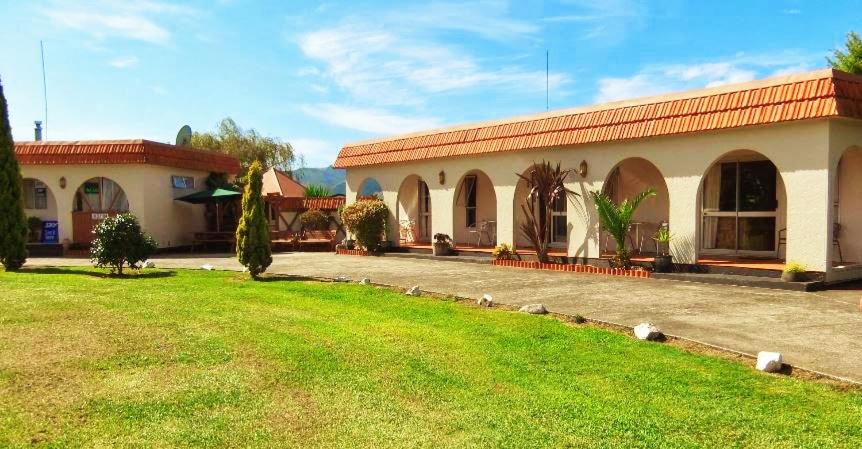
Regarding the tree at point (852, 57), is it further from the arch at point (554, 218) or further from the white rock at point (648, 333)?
the white rock at point (648, 333)

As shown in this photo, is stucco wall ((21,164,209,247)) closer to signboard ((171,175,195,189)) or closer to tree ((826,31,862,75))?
signboard ((171,175,195,189))

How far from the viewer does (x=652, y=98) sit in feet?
39.5

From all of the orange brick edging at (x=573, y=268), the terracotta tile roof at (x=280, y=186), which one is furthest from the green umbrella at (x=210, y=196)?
the orange brick edging at (x=573, y=268)

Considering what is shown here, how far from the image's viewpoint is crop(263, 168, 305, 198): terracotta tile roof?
25.5 metres

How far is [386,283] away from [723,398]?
7.34 meters

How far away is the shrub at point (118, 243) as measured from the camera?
12375 millimetres

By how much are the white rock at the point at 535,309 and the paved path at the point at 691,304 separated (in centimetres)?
30

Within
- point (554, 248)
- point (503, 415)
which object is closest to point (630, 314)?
point (503, 415)

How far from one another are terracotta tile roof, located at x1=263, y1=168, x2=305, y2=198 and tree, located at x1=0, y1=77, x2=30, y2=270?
455 inches

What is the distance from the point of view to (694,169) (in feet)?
36.9

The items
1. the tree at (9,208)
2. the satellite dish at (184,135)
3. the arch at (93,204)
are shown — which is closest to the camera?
the tree at (9,208)

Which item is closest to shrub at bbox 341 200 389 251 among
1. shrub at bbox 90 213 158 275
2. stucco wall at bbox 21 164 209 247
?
shrub at bbox 90 213 158 275

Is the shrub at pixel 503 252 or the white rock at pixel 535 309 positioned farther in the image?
the shrub at pixel 503 252

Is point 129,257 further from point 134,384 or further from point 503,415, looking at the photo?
point 503,415
